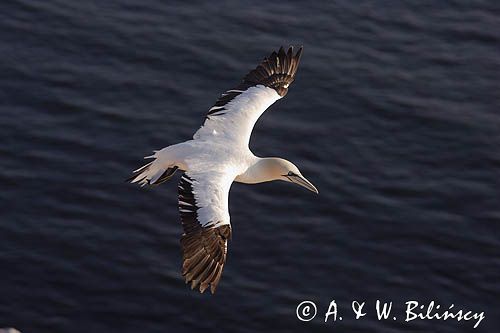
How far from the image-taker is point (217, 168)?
574 inches

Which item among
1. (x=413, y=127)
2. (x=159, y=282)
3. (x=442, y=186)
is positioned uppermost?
(x=413, y=127)

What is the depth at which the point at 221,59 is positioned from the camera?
73.4 feet

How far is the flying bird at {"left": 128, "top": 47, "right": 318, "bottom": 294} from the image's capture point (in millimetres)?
13250

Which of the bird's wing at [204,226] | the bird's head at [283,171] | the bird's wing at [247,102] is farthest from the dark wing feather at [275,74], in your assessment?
the bird's wing at [204,226]

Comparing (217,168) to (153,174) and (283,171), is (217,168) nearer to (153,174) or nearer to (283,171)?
(153,174)

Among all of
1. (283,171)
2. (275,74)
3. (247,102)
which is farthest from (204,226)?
(275,74)

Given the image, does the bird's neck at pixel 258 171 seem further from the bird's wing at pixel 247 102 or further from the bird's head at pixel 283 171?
the bird's wing at pixel 247 102

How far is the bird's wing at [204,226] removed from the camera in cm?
1302

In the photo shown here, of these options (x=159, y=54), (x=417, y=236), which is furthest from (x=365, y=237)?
(x=159, y=54)

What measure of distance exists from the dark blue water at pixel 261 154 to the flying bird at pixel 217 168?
2.83 metres

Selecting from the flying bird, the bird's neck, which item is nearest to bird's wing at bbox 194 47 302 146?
the flying bird

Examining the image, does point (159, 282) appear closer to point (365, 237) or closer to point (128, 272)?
point (128, 272)

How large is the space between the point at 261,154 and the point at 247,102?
12.2 ft

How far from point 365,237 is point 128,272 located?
3.63m
